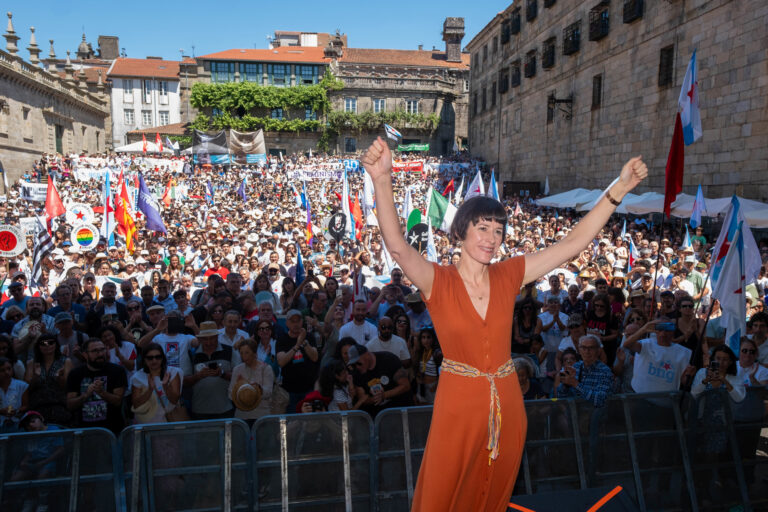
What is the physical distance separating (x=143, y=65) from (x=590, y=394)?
209ft

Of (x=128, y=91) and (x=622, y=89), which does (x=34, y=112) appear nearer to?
(x=128, y=91)

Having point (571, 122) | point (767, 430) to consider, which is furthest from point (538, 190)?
point (767, 430)

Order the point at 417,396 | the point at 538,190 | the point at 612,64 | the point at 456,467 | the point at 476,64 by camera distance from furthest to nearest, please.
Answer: the point at 476,64 < the point at 538,190 < the point at 612,64 < the point at 417,396 < the point at 456,467

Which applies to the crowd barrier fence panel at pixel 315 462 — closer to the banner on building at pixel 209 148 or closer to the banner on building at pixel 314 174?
the banner on building at pixel 314 174

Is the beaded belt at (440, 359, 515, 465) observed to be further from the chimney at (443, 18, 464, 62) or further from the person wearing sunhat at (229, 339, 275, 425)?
the chimney at (443, 18, 464, 62)

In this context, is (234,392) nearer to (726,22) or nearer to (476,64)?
(726,22)

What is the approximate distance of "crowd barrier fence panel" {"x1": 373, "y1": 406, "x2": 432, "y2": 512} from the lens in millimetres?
3859

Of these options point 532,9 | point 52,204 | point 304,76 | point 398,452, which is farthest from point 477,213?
point 304,76

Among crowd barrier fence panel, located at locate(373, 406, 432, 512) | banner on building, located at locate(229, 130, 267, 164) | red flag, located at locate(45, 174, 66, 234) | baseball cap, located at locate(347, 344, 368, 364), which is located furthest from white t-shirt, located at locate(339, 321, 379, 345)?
banner on building, located at locate(229, 130, 267, 164)

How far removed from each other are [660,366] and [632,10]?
1917 cm

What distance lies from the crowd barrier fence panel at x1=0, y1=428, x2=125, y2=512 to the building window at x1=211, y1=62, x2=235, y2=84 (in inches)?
2167

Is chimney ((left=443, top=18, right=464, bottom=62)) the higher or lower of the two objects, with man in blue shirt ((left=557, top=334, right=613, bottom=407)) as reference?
higher

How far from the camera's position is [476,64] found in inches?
1613

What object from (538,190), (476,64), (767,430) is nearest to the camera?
(767,430)
